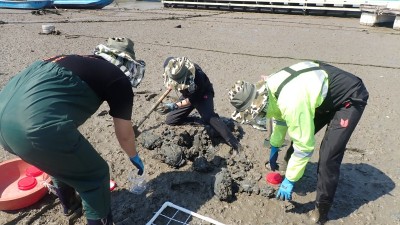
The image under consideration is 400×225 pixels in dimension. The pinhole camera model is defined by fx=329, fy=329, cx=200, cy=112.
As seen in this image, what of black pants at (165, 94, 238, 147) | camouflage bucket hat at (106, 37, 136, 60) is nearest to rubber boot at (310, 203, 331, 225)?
black pants at (165, 94, 238, 147)

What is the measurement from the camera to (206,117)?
4.58m

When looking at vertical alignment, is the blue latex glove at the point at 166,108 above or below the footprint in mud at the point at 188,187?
above

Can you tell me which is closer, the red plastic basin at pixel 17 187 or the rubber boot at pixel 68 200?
the rubber boot at pixel 68 200

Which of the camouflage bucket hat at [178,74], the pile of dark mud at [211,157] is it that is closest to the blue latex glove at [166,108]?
the pile of dark mud at [211,157]

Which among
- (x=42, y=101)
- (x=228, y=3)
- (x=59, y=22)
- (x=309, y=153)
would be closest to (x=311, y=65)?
(x=309, y=153)

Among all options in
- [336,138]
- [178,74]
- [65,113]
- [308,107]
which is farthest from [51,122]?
[336,138]

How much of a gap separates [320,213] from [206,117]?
198cm

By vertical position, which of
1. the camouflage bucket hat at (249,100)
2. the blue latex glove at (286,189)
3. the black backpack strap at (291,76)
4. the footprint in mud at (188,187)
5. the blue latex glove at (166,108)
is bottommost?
the footprint in mud at (188,187)

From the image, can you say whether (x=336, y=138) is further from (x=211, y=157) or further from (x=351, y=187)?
(x=211, y=157)

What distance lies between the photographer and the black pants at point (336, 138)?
2.93 metres

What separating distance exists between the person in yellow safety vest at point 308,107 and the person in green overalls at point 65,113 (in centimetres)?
110

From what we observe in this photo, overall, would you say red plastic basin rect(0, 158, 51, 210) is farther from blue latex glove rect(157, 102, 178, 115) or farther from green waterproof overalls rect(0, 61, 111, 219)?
blue latex glove rect(157, 102, 178, 115)

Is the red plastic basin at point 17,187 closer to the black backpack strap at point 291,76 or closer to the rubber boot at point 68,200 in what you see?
the rubber boot at point 68,200

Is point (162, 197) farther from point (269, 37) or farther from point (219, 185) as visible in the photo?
point (269, 37)
